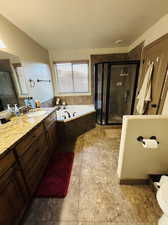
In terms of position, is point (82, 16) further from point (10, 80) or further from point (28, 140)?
point (28, 140)

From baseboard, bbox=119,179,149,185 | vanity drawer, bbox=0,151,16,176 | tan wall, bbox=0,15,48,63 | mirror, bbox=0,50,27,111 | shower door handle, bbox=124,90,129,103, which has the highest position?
tan wall, bbox=0,15,48,63

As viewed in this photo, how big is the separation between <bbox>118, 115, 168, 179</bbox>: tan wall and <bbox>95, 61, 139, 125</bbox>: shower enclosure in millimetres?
1832

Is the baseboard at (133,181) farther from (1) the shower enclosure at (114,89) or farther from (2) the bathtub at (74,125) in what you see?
(1) the shower enclosure at (114,89)

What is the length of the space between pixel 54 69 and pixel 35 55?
3.42ft

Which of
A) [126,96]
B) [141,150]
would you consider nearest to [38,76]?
[126,96]

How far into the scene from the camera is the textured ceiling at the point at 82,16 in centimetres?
129

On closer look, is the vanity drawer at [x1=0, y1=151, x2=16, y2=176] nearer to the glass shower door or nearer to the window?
the glass shower door

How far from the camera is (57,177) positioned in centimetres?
155

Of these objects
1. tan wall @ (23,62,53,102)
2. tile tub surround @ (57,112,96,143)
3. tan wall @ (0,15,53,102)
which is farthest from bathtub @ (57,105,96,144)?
tan wall @ (0,15,53,102)

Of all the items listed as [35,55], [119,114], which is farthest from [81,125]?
[35,55]

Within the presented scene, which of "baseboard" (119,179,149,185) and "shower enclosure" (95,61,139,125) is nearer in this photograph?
"baseboard" (119,179,149,185)

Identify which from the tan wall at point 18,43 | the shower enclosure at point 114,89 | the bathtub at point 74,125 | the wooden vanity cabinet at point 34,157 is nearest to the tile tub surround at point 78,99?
the shower enclosure at point 114,89

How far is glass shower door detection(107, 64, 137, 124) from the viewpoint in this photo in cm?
277

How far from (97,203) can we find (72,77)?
3437mm
